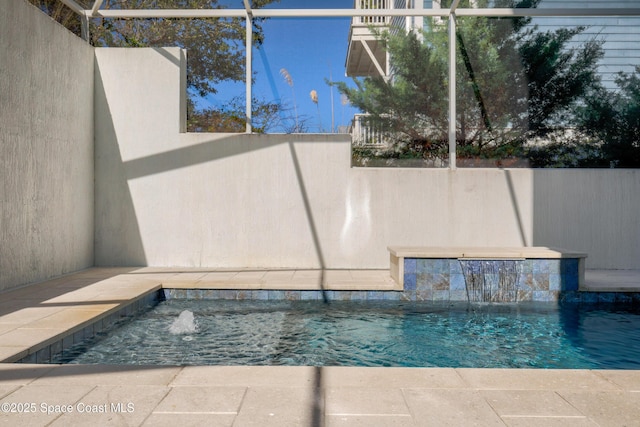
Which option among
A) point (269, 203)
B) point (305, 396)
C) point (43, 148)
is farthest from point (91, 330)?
point (269, 203)

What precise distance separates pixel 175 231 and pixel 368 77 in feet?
12.0

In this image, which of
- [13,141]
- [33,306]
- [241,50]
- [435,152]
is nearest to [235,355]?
[33,306]

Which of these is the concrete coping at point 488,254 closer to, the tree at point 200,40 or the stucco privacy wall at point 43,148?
the tree at point 200,40

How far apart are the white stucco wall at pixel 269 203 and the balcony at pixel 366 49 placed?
1339 millimetres

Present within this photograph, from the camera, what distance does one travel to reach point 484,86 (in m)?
7.30

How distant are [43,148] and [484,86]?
6.09 meters

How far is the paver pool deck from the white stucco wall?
3950 millimetres

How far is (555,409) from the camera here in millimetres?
2230

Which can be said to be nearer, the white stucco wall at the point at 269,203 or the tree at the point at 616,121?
the white stucco wall at the point at 269,203

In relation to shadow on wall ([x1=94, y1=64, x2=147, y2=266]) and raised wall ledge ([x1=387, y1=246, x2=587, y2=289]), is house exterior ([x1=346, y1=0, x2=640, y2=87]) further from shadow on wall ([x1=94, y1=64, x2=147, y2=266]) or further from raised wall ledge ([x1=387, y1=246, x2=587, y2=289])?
shadow on wall ([x1=94, y1=64, x2=147, y2=266])

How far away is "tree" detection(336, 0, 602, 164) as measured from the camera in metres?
7.23

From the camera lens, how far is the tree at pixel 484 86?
285 inches

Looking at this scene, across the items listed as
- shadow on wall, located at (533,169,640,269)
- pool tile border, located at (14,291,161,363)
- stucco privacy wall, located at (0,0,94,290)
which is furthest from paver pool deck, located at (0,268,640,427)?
shadow on wall, located at (533,169,640,269)

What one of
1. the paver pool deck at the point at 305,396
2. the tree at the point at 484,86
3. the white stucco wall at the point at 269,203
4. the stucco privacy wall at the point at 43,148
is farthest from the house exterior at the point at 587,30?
the paver pool deck at the point at 305,396
